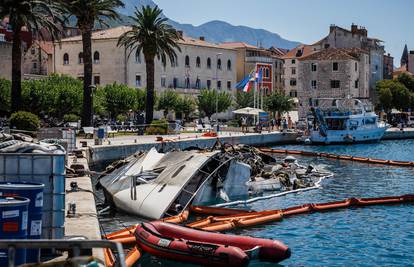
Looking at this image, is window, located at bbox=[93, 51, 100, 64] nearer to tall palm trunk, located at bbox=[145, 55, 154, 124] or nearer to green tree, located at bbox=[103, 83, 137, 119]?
green tree, located at bbox=[103, 83, 137, 119]

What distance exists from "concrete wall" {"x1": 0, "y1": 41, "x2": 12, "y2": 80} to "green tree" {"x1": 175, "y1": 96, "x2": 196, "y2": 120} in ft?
70.3

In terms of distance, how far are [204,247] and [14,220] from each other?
19.8ft

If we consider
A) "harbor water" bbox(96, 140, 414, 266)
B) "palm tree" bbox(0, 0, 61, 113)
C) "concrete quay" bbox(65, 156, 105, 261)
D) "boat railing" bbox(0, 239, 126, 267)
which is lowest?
"harbor water" bbox(96, 140, 414, 266)

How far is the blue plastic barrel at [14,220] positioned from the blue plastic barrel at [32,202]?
1.62 ft

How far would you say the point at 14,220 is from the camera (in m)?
10.6

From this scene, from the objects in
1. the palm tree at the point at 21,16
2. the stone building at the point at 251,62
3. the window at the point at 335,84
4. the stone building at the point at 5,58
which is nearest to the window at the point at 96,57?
the stone building at the point at 5,58

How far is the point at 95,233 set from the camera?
15117mm

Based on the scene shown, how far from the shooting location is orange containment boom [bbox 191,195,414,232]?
21.2 metres

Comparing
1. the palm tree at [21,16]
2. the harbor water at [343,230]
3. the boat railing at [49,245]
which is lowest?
the harbor water at [343,230]

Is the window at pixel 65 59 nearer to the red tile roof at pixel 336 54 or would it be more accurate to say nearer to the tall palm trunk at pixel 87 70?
the red tile roof at pixel 336 54

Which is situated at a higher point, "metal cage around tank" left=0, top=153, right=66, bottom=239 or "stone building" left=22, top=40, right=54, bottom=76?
"stone building" left=22, top=40, right=54, bottom=76

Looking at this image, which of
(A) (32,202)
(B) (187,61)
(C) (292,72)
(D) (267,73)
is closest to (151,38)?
(B) (187,61)

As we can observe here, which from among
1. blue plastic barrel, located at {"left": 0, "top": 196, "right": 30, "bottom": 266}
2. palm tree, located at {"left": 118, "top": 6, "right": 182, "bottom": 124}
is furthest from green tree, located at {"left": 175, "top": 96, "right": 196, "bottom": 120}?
blue plastic barrel, located at {"left": 0, "top": 196, "right": 30, "bottom": 266}

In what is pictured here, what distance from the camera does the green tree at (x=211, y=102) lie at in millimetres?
89250
